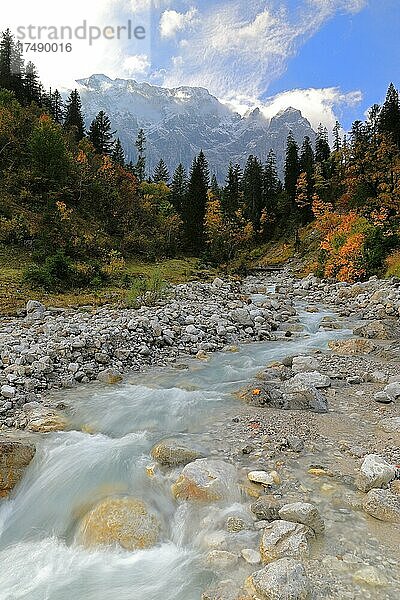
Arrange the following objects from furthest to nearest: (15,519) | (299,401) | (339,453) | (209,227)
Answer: (209,227)
(299,401)
(339,453)
(15,519)

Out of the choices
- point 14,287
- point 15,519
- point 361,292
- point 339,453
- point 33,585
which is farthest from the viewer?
point 361,292

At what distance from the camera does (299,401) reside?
6.87m

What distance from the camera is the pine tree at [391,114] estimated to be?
→ 38812 millimetres

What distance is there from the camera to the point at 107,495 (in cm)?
485

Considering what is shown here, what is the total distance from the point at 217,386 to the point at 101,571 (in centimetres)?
474

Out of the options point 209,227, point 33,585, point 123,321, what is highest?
point 209,227

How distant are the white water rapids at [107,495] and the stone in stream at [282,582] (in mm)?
532

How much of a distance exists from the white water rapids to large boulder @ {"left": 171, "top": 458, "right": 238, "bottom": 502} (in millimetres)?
128

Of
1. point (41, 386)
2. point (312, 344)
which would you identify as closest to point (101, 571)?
point (41, 386)

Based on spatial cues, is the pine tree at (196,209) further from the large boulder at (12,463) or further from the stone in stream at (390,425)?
the large boulder at (12,463)

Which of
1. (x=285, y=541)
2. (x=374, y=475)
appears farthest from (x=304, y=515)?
(x=374, y=475)

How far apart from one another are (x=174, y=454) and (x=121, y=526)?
1220mm

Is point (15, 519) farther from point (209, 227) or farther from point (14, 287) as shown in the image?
point (209, 227)

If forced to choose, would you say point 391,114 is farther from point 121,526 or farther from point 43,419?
point 121,526
